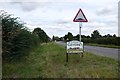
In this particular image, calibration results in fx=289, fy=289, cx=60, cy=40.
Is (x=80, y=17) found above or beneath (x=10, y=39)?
above

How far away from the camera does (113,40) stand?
67688 mm

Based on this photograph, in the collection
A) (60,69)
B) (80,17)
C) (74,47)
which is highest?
(80,17)

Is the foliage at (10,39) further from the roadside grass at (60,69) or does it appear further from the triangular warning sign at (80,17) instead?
the triangular warning sign at (80,17)

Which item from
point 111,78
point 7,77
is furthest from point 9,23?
point 111,78

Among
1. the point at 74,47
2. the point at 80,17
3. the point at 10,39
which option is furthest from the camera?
the point at 80,17

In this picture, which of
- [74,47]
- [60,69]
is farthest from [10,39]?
[74,47]

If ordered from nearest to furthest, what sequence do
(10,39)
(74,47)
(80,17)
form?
(10,39) < (74,47) < (80,17)

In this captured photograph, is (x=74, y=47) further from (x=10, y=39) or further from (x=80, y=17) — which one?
(x=10, y=39)

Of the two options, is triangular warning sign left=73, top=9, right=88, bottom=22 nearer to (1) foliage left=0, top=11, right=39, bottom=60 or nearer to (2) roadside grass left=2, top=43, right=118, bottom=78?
(2) roadside grass left=2, top=43, right=118, bottom=78

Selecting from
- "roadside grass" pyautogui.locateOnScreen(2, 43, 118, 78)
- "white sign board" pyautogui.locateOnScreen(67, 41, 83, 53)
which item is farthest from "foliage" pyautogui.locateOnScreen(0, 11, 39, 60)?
"white sign board" pyautogui.locateOnScreen(67, 41, 83, 53)

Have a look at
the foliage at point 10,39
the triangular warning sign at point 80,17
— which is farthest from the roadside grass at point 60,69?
the triangular warning sign at point 80,17

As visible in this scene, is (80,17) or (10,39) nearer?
(10,39)

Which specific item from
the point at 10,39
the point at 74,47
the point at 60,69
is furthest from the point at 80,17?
the point at 10,39

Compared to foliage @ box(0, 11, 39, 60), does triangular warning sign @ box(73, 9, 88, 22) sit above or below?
above
